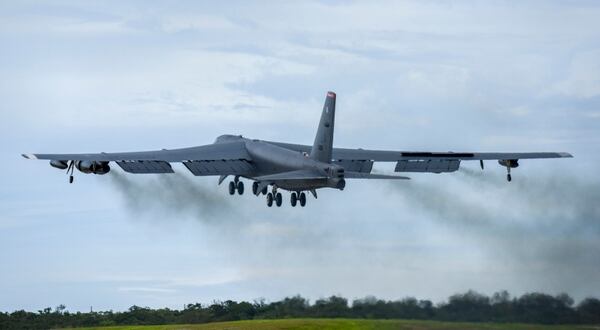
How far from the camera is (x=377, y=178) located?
90438 mm

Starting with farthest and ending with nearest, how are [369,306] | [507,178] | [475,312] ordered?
[507,178], [369,306], [475,312]

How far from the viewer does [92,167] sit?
10238 centimetres

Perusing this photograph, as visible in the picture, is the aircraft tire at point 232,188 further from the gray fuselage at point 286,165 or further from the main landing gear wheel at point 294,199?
the main landing gear wheel at point 294,199

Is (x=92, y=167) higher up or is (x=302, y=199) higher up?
(x=92, y=167)

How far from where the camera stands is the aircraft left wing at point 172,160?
102 m

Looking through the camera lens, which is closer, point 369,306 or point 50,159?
point 369,306

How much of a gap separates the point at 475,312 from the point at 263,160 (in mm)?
31224

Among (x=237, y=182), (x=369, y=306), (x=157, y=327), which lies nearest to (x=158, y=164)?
(x=237, y=182)

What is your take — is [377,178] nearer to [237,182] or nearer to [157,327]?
[237,182]

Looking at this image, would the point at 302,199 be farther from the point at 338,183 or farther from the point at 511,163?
the point at 511,163

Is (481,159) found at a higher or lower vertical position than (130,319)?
higher

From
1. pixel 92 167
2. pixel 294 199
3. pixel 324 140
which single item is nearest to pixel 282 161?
pixel 294 199

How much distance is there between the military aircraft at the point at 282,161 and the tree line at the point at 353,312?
860 centimetres

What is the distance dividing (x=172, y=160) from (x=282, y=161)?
10.8 m
